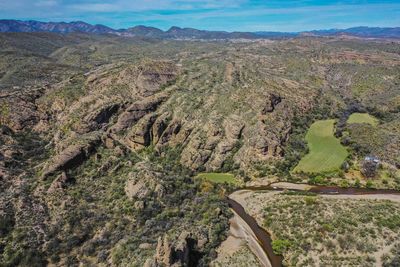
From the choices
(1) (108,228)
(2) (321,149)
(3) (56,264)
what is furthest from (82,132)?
(2) (321,149)

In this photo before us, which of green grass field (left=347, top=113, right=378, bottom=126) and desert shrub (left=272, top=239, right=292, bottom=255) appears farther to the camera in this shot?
green grass field (left=347, top=113, right=378, bottom=126)

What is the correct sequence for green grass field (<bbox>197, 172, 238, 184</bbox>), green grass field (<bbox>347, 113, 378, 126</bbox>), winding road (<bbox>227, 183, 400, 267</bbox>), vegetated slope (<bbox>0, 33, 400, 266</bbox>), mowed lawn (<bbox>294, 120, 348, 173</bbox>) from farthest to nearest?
green grass field (<bbox>347, 113, 378, 126</bbox>)
mowed lawn (<bbox>294, 120, 348, 173</bbox>)
green grass field (<bbox>197, 172, 238, 184</bbox>)
vegetated slope (<bbox>0, 33, 400, 266</bbox>)
winding road (<bbox>227, 183, 400, 267</bbox>)

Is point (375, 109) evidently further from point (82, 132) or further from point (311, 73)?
point (82, 132)

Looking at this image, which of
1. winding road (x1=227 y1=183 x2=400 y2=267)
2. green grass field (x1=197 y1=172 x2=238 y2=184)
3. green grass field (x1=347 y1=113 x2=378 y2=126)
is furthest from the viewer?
green grass field (x1=347 y1=113 x2=378 y2=126)

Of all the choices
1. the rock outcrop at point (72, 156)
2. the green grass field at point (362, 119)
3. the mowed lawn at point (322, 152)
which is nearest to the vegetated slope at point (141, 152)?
the rock outcrop at point (72, 156)

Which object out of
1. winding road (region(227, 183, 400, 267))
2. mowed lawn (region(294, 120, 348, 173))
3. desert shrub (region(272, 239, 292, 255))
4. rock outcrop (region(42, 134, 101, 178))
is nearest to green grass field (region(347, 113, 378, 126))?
mowed lawn (region(294, 120, 348, 173))

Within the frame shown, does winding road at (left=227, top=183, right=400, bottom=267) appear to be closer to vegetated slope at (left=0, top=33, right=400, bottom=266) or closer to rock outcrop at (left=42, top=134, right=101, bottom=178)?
vegetated slope at (left=0, top=33, right=400, bottom=266)
